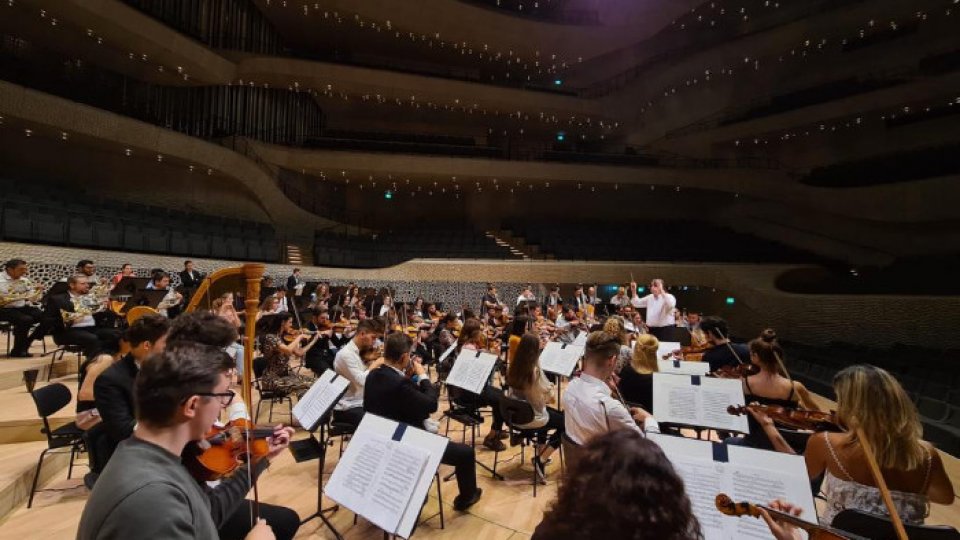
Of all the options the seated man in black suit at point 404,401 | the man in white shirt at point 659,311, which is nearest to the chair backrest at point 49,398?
the seated man in black suit at point 404,401

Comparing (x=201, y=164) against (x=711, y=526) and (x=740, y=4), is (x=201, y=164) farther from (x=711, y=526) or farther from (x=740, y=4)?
(x=740, y=4)

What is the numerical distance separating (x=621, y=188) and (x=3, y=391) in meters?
19.2

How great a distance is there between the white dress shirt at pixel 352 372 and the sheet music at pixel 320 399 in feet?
2.53

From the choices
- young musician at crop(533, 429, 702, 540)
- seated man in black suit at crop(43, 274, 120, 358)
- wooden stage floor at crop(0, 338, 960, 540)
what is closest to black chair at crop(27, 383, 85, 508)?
wooden stage floor at crop(0, 338, 960, 540)

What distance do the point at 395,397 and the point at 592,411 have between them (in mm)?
1403

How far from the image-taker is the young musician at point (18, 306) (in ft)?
20.1

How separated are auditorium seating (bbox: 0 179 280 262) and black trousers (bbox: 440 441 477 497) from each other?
9.43 metres

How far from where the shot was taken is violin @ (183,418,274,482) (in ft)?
6.05

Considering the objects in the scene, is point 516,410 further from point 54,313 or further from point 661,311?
point 54,313

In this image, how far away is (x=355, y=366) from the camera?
4477mm

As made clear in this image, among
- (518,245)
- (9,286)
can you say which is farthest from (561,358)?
(518,245)

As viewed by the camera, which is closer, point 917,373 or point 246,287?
point 246,287

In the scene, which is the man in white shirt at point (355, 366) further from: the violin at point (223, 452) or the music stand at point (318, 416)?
the violin at point (223, 452)

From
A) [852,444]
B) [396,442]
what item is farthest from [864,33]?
[396,442]
